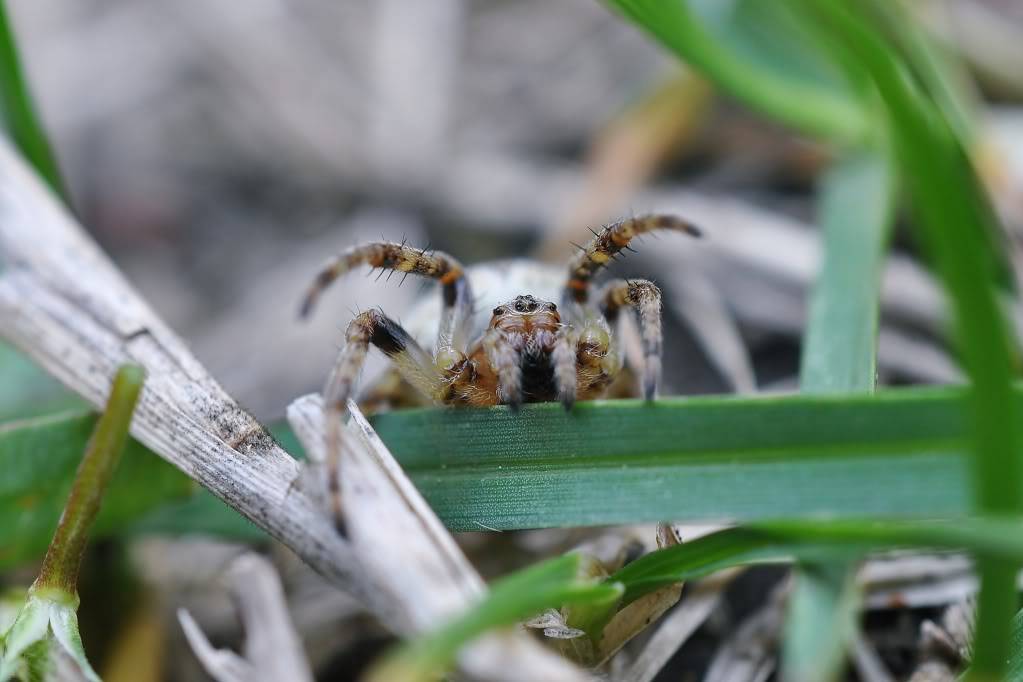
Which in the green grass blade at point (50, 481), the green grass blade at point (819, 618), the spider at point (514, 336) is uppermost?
the spider at point (514, 336)

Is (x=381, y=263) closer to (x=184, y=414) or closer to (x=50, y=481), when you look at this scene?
(x=184, y=414)

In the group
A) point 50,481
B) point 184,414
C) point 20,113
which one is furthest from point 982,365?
point 20,113

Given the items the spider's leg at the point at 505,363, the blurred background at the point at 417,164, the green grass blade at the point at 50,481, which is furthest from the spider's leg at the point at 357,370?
the blurred background at the point at 417,164

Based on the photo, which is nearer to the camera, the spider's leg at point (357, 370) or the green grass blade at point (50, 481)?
the spider's leg at point (357, 370)

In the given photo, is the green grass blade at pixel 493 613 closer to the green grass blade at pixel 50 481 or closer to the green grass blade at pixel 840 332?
the green grass blade at pixel 840 332

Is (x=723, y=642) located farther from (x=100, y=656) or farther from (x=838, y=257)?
(x=100, y=656)

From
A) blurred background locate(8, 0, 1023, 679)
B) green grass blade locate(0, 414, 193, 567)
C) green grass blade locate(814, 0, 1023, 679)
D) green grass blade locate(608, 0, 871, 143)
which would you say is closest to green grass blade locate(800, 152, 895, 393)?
green grass blade locate(608, 0, 871, 143)

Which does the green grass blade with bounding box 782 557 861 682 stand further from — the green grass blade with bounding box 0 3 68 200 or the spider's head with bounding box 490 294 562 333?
the green grass blade with bounding box 0 3 68 200
